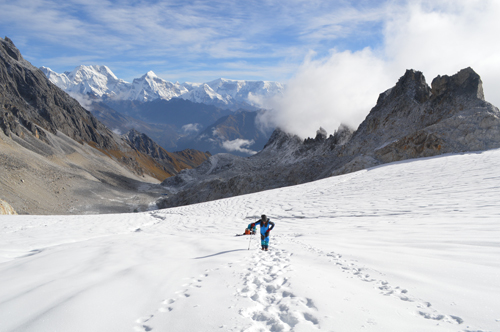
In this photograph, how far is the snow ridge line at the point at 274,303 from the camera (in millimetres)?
3020

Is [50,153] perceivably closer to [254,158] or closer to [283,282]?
[254,158]

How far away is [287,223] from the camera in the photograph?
1270 cm

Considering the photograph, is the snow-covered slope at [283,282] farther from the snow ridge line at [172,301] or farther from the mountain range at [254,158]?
the mountain range at [254,158]

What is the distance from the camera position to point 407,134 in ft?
112

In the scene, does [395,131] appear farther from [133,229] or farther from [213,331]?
[213,331]

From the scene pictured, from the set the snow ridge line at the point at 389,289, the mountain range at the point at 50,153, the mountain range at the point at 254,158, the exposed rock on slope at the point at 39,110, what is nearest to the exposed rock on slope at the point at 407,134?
the mountain range at the point at 254,158

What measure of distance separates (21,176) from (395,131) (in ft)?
199

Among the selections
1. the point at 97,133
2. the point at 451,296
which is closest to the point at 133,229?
the point at 451,296

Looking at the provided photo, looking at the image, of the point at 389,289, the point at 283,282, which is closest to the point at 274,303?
the point at 283,282

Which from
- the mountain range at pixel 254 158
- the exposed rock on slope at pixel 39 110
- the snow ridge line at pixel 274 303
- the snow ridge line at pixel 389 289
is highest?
the exposed rock on slope at pixel 39 110

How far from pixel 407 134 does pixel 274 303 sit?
37.0 metres

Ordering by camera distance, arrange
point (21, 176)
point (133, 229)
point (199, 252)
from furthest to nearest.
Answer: point (21, 176) → point (133, 229) → point (199, 252)

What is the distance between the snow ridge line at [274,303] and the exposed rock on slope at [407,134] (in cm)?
2753

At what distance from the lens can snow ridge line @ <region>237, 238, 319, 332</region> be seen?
3020 mm
